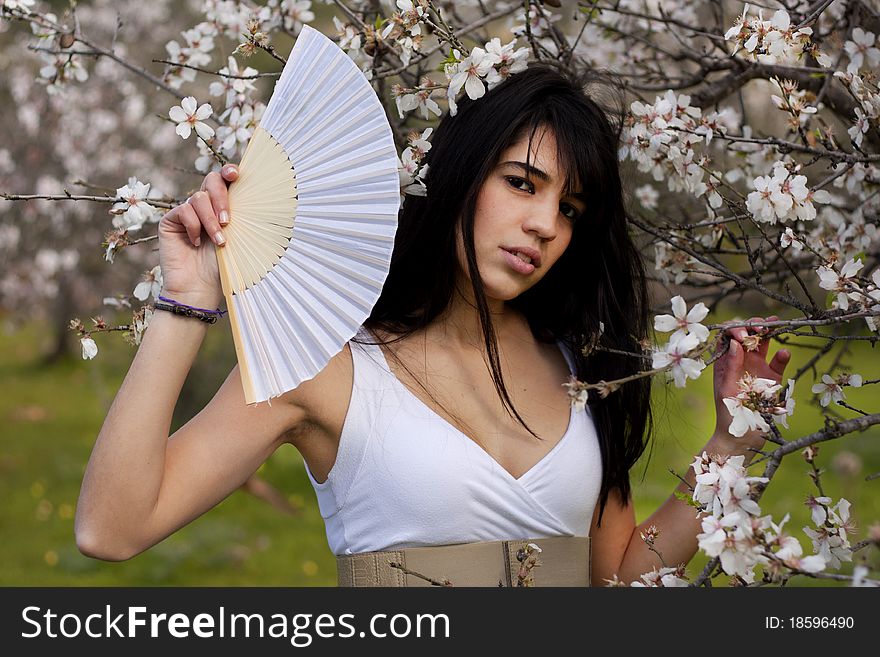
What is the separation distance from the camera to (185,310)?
4.41ft

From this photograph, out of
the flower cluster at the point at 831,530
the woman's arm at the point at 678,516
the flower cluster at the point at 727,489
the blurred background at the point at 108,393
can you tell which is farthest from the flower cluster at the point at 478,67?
the blurred background at the point at 108,393

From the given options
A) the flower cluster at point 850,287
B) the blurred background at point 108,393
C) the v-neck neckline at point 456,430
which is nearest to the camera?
the flower cluster at point 850,287

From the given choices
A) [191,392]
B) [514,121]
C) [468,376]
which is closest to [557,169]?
[514,121]

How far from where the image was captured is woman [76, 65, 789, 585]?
4.43 ft

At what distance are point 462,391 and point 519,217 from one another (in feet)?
1.09

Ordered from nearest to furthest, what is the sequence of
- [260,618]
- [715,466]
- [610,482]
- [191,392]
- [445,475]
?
[715,466] → [260,618] → [445,475] → [610,482] → [191,392]

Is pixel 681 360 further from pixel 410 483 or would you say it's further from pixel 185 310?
pixel 185 310

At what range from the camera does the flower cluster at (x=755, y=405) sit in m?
1.33

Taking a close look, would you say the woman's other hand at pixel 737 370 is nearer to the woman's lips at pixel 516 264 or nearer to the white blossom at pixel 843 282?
the white blossom at pixel 843 282

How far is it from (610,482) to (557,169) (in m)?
0.59

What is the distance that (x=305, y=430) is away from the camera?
1.61 meters

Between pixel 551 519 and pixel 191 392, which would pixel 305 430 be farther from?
pixel 191 392

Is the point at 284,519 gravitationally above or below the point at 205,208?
above

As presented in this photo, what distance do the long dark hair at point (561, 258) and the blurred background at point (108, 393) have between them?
262 centimetres
